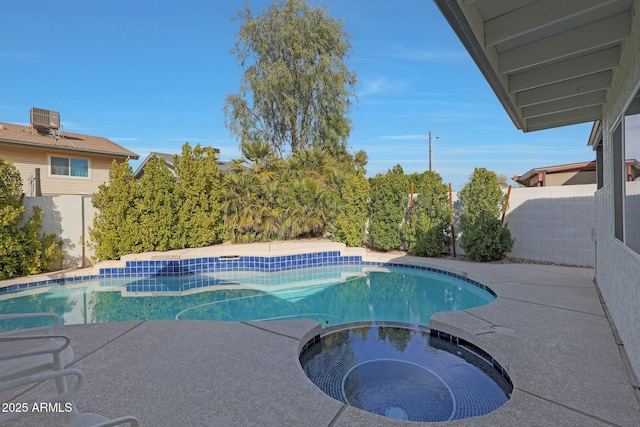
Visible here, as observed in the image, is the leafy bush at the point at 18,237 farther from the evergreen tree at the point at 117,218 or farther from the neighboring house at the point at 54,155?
the neighboring house at the point at 54,155

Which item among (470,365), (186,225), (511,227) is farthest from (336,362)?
(186,225)

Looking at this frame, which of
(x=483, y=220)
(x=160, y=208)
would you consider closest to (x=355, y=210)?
(x=483, y=220)

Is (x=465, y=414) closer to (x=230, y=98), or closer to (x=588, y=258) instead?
(x=588, y=258)

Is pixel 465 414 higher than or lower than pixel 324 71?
lower

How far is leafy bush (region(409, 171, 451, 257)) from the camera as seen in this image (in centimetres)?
873

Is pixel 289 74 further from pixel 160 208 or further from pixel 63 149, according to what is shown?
pixel 160 208

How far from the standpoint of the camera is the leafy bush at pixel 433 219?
8727 mm

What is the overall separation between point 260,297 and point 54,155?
11.7 m

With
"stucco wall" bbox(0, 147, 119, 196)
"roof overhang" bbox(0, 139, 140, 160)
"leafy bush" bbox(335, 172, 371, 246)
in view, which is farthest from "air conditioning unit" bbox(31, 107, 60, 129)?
"leafy bush" bbox(335, 172, 371, 246)

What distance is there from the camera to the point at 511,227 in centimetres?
810

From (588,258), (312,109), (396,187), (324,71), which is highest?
(324,71)

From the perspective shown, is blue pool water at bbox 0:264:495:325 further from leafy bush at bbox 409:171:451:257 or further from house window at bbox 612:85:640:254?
house window at bbox 612:85:640:254

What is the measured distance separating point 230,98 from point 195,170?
8.59 metres

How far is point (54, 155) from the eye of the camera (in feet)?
42.3
